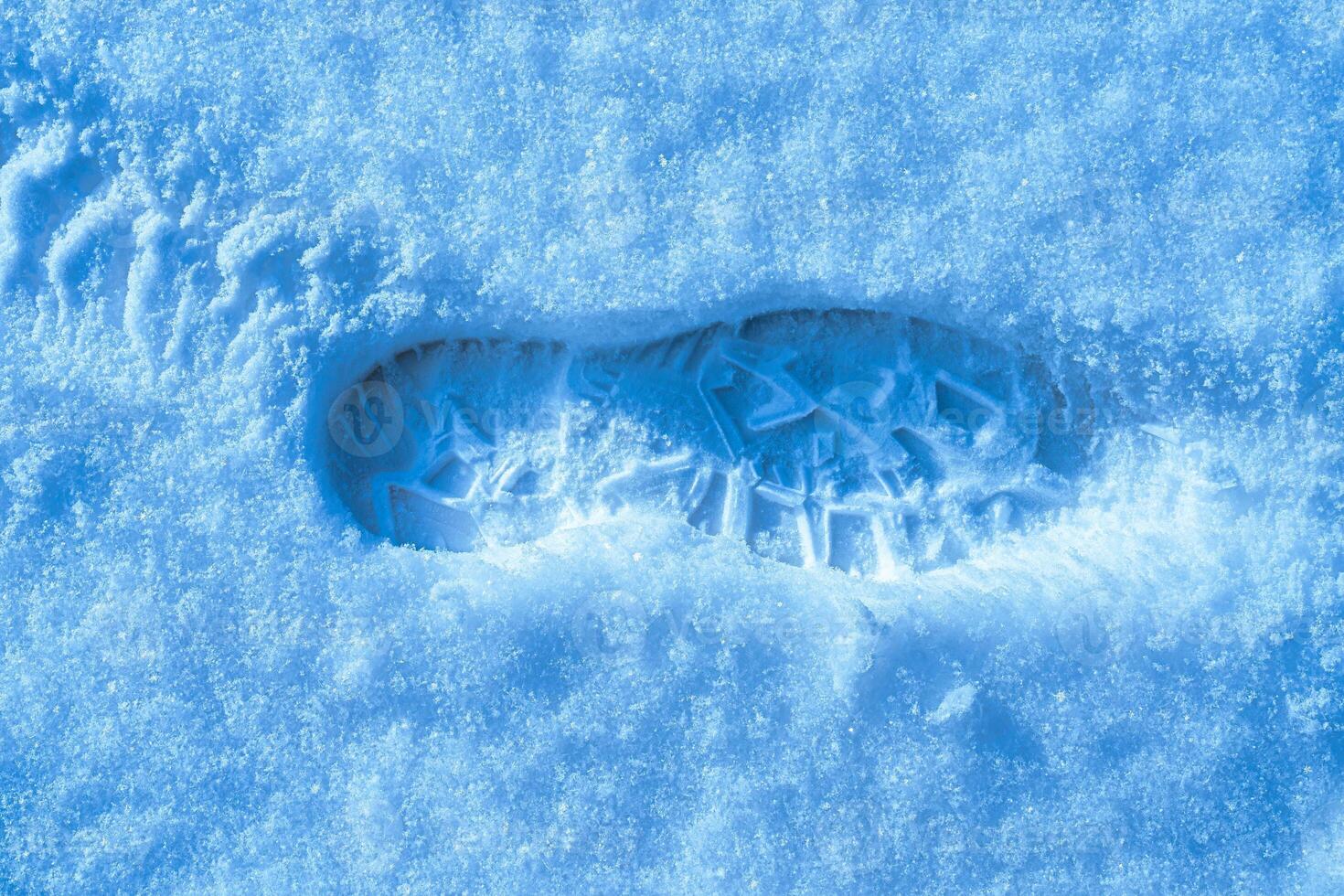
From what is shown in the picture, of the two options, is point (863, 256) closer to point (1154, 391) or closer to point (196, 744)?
point (1154, 391)
